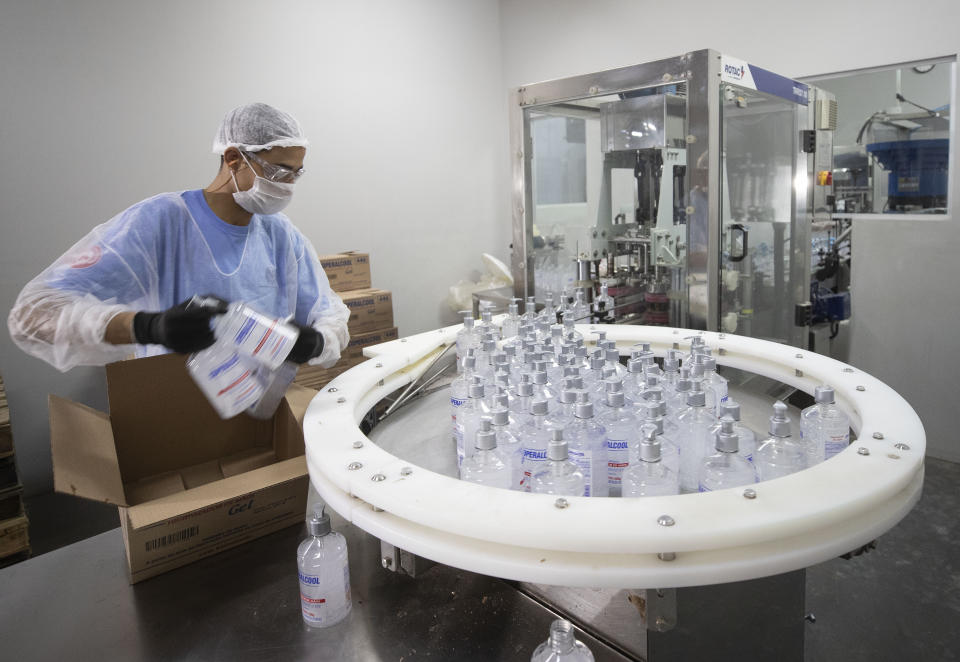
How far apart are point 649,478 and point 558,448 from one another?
0.18 m

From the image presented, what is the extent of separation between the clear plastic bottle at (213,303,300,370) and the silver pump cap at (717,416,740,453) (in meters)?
0.81

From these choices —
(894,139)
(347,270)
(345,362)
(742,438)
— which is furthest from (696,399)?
(894,139)

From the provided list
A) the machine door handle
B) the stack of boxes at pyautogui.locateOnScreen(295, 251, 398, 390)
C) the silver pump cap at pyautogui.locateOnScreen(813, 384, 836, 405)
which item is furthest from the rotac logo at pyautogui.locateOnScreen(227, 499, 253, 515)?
the stack of boxes at pyautogui.locateOnScreen(295, 251, 398, 390)

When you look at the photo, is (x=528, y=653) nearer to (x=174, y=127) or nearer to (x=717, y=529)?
(x=717, y=529)

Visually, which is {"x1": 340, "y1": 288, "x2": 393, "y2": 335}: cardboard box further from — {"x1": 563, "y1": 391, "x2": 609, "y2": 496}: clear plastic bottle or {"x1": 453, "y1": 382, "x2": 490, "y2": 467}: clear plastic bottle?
{"x1": 563, "y1": 391, "x2": 609, "y2": 496}: clear plastic bottle

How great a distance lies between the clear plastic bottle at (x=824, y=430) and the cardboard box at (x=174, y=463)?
0.98 m

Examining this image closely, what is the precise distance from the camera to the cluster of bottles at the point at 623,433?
1032 mm

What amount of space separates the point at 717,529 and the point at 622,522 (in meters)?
0.12

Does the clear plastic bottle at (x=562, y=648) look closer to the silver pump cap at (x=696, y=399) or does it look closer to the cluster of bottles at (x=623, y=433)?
the cluster of bottles at (x=623, y=433)

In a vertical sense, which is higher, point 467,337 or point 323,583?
point 467,337

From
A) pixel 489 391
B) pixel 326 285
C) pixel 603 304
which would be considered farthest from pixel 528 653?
pixel 603 304

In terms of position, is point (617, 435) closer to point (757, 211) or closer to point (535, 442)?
point (535, 442)

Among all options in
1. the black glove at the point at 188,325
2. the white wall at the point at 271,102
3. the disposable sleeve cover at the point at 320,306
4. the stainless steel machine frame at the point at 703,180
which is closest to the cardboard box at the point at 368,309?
the white wall at the point at 271,102

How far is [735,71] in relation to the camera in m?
2.37
